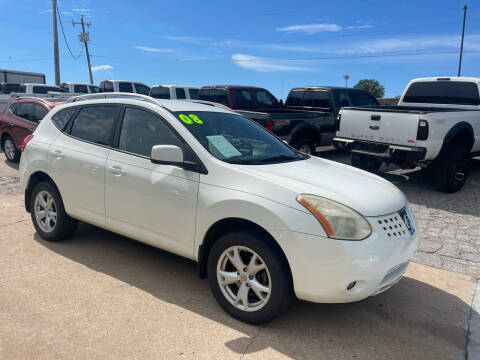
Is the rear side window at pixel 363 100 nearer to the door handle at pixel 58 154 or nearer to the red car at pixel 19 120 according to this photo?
the red car at pixel 19 120

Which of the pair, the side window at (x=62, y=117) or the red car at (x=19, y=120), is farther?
the red car at (x=19, y=120)

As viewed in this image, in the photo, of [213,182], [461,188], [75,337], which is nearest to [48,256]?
[75,337]

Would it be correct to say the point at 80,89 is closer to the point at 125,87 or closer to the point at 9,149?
the point at 125,87

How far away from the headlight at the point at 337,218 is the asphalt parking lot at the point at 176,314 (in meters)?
0.86

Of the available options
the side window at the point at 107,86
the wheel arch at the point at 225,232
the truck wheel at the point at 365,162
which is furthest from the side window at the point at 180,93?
the wheel arch at the point at 225,232

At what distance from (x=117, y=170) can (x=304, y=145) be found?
681 centimetres

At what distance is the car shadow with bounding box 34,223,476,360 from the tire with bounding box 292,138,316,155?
5.82 metres

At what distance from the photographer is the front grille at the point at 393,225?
309 cm

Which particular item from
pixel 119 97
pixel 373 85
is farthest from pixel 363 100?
pixel 373 85

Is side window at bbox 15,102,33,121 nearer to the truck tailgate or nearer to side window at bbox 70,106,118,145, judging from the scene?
side window at bbox 70,106,118,145

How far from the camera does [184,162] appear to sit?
11.6 feet

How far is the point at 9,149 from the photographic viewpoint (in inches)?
403

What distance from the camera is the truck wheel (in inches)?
314

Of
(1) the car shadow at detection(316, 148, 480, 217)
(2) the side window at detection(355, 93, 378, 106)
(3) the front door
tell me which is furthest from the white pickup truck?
(3) the front door
